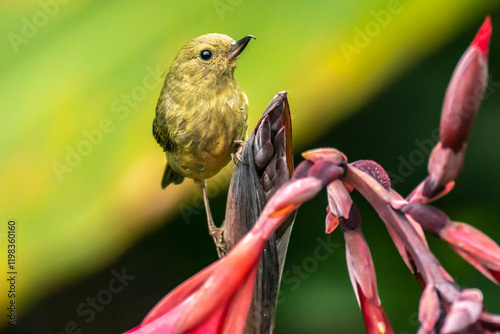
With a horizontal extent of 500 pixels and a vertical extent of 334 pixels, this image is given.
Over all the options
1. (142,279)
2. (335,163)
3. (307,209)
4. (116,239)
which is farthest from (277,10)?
(335,163)

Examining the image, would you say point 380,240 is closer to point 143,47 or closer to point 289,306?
point 289,306

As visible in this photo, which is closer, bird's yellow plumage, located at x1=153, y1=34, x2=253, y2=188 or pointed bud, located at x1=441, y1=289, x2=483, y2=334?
pointed bud, located at x1=441, y1=289, x2=483, y2=334

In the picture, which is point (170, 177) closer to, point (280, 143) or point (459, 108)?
point (280, 143)

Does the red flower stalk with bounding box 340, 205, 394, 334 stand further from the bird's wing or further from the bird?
the bird's wing

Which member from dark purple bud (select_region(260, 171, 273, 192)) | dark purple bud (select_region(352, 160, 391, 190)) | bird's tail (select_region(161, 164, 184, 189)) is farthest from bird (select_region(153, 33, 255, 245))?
dark purple bud (select_region(352, 160, 391, 190))

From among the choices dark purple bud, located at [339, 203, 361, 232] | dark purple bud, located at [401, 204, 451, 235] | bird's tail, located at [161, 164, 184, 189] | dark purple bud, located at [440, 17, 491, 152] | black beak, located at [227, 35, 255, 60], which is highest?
black beak, located at [227, 35, 255, 60]
